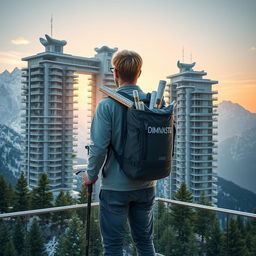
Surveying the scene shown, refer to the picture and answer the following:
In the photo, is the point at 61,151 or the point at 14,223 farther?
the point at 61,151

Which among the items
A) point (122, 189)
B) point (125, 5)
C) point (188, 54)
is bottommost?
point (122, 189)

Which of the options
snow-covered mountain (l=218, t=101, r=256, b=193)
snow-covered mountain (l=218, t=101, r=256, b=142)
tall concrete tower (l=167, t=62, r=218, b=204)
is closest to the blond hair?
tall concrete tower (l=167, t=62, r=218, b=204)

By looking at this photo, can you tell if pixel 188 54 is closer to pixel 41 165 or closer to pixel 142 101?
pixel 41 165

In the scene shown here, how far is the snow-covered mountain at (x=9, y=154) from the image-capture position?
57059mm

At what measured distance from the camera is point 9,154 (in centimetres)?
5753

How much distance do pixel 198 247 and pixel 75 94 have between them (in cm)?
4336

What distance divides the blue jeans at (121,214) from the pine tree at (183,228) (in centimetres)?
109

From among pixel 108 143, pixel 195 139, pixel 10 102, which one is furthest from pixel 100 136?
pixel 10 102

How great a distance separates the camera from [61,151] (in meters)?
42.8

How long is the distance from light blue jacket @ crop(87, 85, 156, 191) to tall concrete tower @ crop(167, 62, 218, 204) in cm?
4250

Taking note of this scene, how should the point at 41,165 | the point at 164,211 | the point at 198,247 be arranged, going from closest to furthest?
the point at 198,247
the point at 164,211
the point at 41,165

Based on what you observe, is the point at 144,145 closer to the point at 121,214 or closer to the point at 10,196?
the point at 121,214

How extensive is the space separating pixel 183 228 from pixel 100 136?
1577 mm

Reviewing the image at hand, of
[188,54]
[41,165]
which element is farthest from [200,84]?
[41,165]
